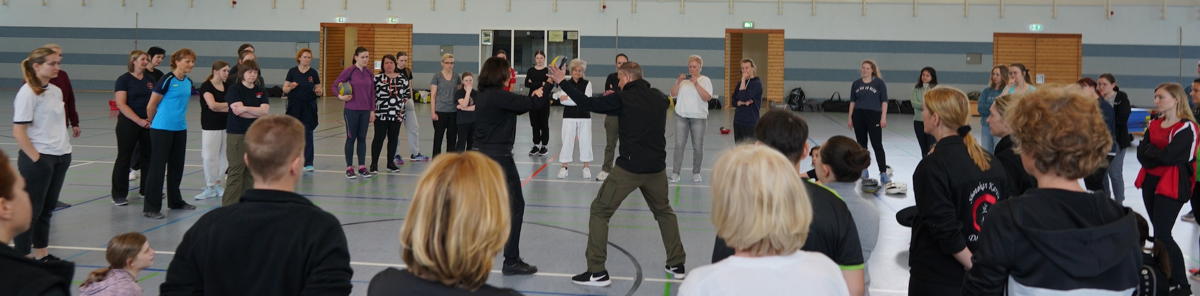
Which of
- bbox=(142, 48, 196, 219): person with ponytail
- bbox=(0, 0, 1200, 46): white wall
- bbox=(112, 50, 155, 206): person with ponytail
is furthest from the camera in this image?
bbox=(0, 0, 1200, 46): white wall

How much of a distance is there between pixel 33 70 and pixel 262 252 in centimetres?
401

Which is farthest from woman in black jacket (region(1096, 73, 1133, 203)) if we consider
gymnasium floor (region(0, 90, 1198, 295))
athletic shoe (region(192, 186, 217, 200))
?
athletic shoe (region(192, 186, 217, 200))

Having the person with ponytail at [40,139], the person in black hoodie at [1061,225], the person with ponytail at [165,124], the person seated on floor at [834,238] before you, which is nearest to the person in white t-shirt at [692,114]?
the person with ponytail at [165,124]

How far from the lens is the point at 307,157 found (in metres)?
10.4

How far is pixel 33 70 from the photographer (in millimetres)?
5438

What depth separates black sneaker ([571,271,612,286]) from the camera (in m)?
5.37

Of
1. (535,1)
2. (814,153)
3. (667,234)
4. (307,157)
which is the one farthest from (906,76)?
(814,153)

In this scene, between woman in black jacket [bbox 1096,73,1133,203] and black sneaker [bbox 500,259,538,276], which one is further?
woman in black jacket [bbox 1096,73,1133,203]

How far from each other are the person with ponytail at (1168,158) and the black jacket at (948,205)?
2.79 m

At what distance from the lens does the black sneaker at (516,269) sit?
558 cm

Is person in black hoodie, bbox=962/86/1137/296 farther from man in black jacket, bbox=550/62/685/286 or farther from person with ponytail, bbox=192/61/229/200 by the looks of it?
person with ponytail, bbox=192/61/229/200

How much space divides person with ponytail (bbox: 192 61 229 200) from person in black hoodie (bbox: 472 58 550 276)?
2955 millimetres

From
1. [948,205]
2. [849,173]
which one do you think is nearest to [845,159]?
[849,173]

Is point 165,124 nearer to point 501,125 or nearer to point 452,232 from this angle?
point 501,125
